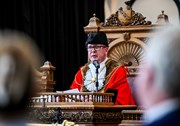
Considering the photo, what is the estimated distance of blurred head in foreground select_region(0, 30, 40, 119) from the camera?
1449 millimetres

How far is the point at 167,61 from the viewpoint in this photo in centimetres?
146

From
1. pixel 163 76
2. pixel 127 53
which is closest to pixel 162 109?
pixel 163 76

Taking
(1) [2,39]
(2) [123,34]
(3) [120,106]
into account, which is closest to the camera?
(1) [2,39]

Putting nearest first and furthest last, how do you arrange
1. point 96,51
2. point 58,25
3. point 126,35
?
point 96,51, point 126,35, point 58,25

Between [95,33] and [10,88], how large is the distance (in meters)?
4.45

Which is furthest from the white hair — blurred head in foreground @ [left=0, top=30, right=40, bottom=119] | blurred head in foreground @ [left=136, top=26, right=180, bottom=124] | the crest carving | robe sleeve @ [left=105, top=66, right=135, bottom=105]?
the crest carving

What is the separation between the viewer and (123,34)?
6.25 m

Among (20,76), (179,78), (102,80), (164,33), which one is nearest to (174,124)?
(179,78)

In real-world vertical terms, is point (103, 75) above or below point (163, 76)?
above

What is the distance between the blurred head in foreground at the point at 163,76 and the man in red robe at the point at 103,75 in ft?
13.2

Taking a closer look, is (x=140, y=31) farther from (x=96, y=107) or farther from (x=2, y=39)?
(x=2, y=39)

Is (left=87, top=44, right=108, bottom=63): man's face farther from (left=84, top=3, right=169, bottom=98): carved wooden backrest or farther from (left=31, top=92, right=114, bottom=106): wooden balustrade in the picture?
(left=31, top=92, right=114, bottom=106): wooden balustrade

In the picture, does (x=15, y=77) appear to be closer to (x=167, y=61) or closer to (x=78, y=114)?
(x=167, y=61)

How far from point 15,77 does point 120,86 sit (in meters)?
4.28
